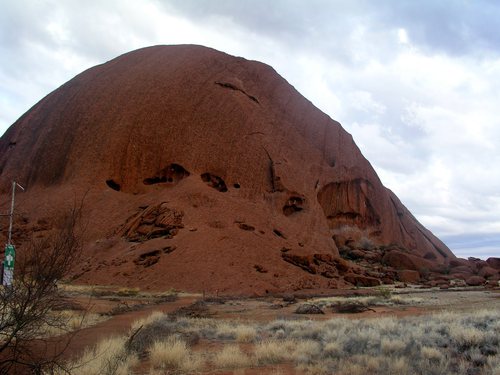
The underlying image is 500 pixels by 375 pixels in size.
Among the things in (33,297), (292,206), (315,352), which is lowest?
(315,352)

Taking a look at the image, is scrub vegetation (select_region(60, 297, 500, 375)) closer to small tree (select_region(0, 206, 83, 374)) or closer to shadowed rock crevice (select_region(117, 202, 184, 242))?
small tree (select_region(0, 206, 83, 374))

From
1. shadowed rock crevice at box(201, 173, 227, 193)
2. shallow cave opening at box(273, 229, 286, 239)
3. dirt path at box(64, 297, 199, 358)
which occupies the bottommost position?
dirt path at box(64, 297, 199, 358)

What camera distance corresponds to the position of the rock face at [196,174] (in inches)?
1069

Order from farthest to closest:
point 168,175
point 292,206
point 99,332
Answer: point 292,206 < point 168,175 < point 99,332

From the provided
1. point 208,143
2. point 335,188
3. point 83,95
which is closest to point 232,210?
point 208,143

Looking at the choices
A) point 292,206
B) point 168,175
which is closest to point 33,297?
point 168,175

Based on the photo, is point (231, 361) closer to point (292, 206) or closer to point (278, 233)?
point (278, 233)

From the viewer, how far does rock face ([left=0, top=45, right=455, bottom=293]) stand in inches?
1069

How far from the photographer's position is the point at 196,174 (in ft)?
123

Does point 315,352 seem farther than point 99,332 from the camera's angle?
No

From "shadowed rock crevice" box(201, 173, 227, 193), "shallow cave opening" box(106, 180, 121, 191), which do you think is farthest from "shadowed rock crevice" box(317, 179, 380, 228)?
"shallow cave opening" box(106, 180, 121, 191)

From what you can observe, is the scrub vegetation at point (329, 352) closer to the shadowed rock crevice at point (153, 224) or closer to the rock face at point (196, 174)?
the rock face at point (196, 174)

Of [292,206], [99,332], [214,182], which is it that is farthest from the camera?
[292,206]

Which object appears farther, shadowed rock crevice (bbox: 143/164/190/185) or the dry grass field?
shadowed rock crevice (bbox: 143/164/190/185)
